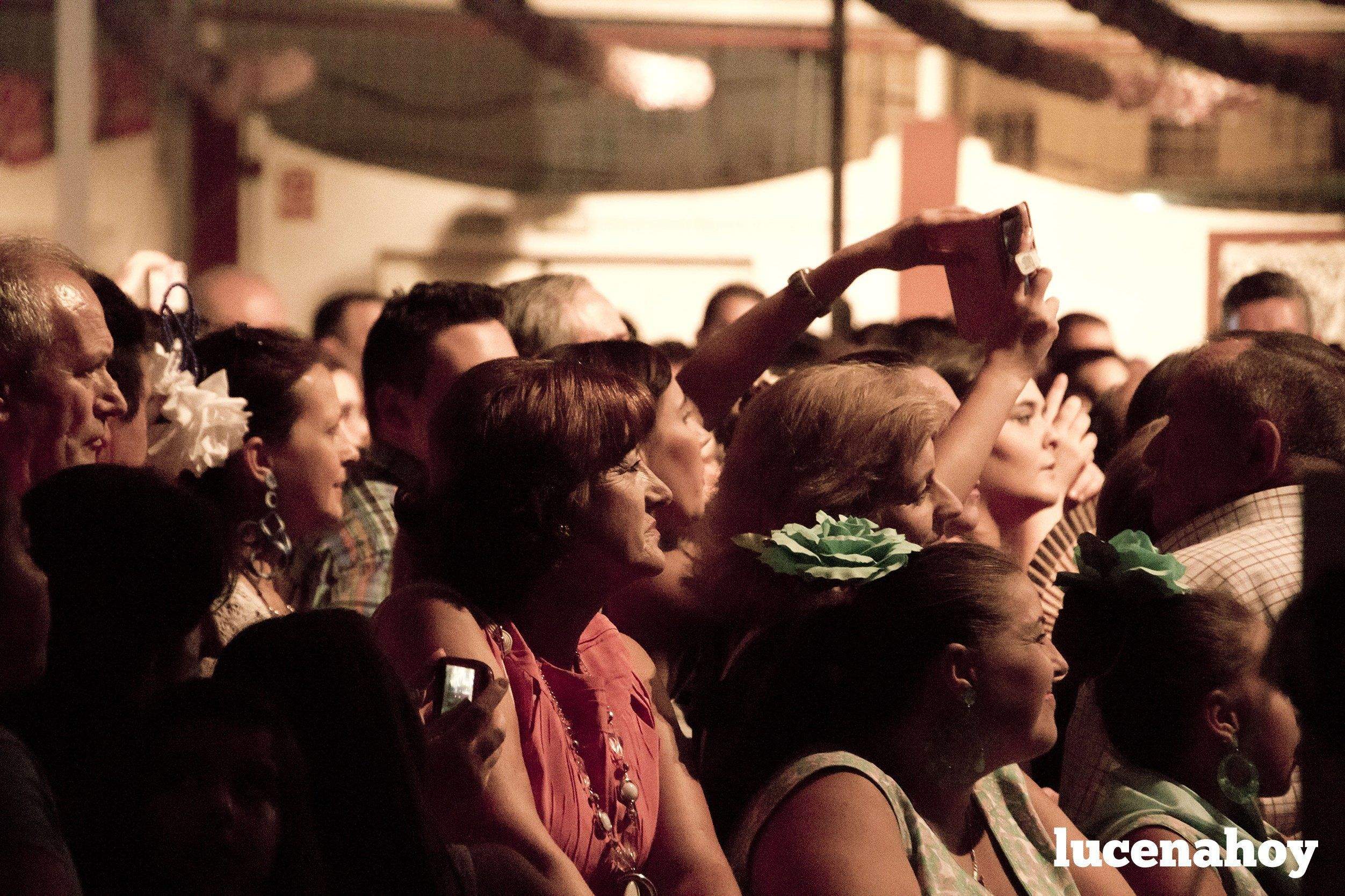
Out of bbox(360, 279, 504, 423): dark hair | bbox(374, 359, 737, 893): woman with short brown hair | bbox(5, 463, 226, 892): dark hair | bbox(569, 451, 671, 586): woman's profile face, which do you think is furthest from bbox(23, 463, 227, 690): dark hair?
bbox(360, 279, 504, 423): dark hair

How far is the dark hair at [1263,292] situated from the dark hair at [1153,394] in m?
1.95

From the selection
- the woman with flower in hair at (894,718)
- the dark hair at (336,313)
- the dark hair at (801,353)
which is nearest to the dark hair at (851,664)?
the woman with flower in hair at (894,718)

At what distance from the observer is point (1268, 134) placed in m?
7.30

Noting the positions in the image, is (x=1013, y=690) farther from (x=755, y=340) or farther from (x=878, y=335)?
(x=878, y=335)

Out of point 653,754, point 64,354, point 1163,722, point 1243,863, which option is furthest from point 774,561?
point 64,354

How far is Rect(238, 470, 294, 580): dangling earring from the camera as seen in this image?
2.64 m

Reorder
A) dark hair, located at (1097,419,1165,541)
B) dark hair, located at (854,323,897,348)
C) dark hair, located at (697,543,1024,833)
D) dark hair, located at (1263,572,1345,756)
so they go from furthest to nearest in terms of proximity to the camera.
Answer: dark hair, located at (854,323,897,348)
dark hair, located at (1097,419,1165,541)
dark hair, located at (697,543,1024,833)
dark hair, located at (1263,572,1345,756)

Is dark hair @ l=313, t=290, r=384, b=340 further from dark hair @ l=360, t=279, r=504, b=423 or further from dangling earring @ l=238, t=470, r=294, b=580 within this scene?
dangling earring @ l=238, t=470, r=294, b=580

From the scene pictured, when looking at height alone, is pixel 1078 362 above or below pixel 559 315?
below

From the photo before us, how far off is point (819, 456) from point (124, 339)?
101 cm

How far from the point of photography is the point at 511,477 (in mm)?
1938

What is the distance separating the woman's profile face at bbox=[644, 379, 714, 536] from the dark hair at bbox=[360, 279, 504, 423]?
2.35ft

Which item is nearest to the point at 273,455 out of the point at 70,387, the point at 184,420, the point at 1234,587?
the point at 184,420

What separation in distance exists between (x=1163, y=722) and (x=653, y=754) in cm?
74
